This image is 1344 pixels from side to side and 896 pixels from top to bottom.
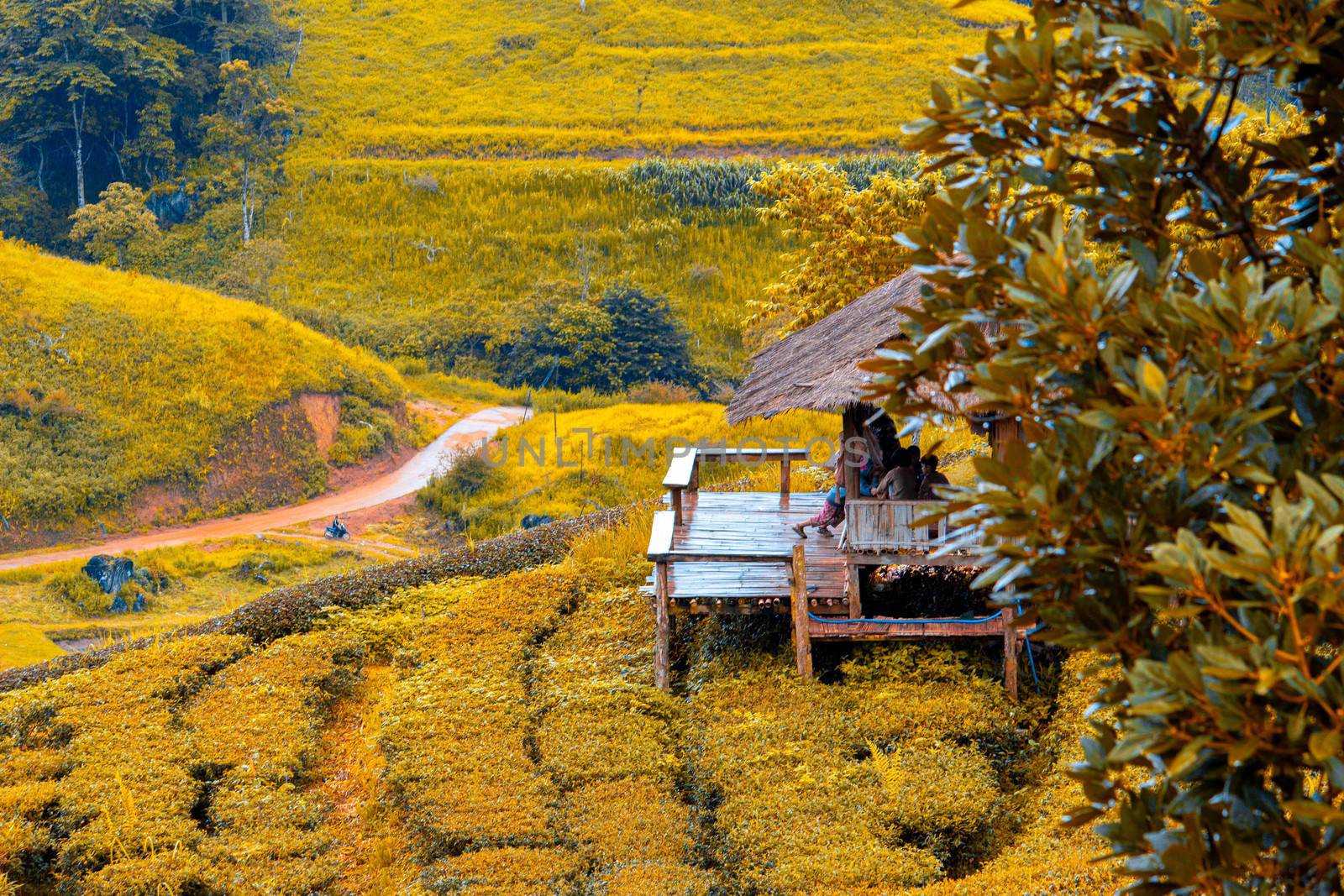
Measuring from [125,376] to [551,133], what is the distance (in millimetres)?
25899

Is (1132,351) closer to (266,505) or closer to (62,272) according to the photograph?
(266,505)

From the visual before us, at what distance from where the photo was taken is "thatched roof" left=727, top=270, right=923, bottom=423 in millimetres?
7887

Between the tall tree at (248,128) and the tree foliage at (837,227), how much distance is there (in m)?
33.2

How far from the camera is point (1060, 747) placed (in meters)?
6.60

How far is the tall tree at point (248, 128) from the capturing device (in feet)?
150

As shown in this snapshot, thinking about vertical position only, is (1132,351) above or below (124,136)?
below

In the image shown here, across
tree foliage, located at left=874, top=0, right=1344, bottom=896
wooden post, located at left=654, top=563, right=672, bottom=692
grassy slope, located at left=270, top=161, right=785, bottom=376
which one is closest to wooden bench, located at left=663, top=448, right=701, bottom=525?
wooden post, located at left=654, top=563, right=672, bottom=692

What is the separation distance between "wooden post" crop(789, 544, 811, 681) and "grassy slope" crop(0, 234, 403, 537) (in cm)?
1960

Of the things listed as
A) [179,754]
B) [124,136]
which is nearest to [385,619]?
[179,754]

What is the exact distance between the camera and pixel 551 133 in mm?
48375

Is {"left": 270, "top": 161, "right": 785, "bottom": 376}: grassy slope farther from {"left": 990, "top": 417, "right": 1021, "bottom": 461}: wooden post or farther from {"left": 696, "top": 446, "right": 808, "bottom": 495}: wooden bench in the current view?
{"left": 990, "top": 417, "right": 1021, "bottom": 461}: wooden post

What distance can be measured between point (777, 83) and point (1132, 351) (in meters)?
52.5

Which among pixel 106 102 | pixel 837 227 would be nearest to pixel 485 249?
pixel 106 102

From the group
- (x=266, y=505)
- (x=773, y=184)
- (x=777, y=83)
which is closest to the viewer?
(x=773, y=184)
